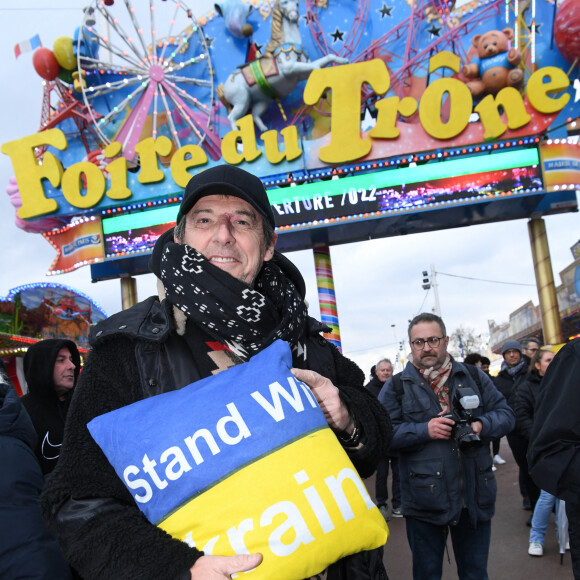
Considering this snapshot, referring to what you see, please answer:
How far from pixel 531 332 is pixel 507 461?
14.6 m

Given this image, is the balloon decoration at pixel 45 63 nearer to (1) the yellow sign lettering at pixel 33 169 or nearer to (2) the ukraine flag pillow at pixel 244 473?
(1) the yellow sign lettering at pixel 33 169

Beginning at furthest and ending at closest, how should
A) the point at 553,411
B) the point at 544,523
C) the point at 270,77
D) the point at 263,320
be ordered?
the point at 270,77
the point at 544,523
the point at 553,411
the point at 263,320

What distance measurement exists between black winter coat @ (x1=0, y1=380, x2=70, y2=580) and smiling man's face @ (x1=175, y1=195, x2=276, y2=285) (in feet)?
3.21

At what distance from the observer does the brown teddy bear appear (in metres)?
9.52

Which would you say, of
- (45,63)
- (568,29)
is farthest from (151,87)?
(568,29)

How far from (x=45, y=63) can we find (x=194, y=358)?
12255mm

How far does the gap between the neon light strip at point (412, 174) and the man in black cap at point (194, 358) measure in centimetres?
749

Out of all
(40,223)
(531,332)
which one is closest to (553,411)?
(40,223)

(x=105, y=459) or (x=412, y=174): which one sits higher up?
(x=412, y=174)

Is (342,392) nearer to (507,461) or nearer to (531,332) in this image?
(507,461)

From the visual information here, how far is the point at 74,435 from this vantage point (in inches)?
49.3

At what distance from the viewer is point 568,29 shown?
9.38m

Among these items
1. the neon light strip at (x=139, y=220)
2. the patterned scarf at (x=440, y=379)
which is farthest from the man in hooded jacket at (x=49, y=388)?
the neon light strip at (x=139, y=220)

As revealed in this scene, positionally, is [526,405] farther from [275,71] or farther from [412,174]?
[275,71]
